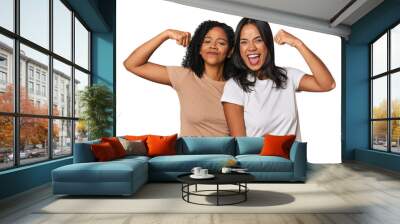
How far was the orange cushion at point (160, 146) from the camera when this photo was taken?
6.81 meters

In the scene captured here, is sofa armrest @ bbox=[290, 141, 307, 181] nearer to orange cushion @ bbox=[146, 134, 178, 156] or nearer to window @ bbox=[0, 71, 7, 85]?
orange cushion @ bbox=[146, 134, 178, 156]

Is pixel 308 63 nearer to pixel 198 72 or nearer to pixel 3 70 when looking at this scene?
pixel 198 72

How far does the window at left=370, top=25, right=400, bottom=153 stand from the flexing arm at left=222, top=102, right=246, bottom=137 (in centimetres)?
314

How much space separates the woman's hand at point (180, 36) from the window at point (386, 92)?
14.2 ft

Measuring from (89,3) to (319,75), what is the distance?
504cm

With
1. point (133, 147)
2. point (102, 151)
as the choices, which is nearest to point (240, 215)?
point (102, 151)

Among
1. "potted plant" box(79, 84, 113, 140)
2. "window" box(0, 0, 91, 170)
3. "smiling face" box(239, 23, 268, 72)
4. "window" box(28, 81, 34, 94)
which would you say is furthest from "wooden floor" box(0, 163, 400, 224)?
"smiling face" box(239, 23, 268, 72)

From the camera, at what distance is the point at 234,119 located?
26.2 ft

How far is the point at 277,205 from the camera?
4453mm

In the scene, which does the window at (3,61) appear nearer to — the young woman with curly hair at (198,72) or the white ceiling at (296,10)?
the young woman with curly hair at (198,72)

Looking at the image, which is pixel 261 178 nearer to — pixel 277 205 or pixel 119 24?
pixel 277 205

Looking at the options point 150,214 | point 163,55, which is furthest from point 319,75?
point 150,214

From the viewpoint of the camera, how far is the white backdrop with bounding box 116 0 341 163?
830cm

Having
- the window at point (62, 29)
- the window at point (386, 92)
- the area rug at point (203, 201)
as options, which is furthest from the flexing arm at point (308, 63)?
the window at point (62, 29)
